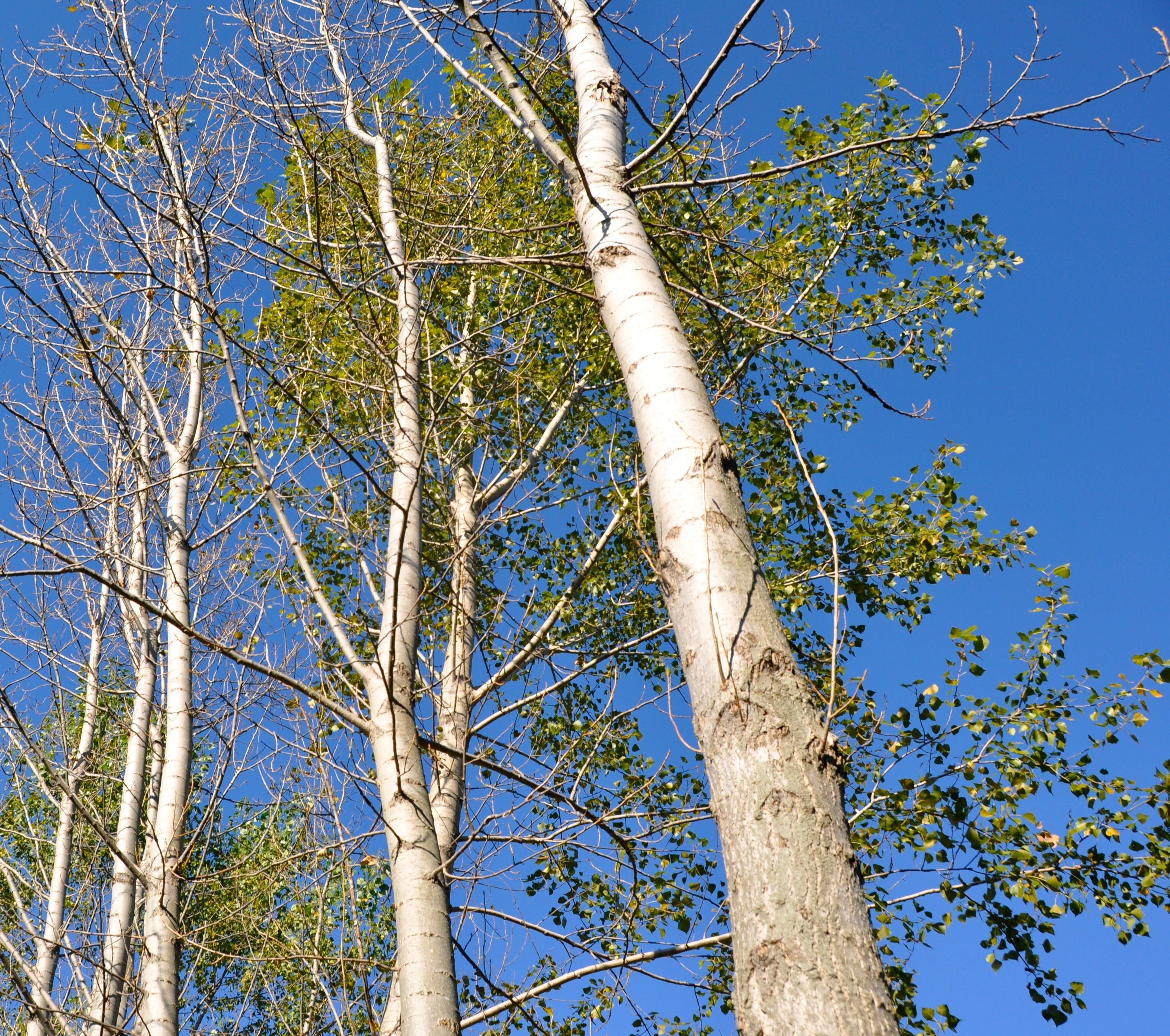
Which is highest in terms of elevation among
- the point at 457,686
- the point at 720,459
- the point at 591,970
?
the point at 457,686

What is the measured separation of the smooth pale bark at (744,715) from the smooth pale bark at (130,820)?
9.79ft

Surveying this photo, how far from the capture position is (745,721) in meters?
1.88

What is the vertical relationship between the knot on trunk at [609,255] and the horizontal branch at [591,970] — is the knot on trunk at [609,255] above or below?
above

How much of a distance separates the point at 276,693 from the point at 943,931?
418cm

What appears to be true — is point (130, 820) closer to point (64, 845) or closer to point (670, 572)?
point (64, 845)

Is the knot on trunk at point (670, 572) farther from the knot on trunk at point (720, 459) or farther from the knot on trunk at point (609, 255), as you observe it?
the knot on trunk at point (609, 255)

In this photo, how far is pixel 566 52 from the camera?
4.05 m

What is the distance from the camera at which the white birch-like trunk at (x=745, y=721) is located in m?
1.54

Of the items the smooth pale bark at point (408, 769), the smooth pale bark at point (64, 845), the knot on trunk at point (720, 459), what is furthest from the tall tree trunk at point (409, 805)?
the smooth pale bark at point (64, 845)

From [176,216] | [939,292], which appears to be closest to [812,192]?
[939,292]

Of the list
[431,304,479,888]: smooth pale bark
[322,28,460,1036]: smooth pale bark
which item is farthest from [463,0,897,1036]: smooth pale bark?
[431,304,479,888]: smooth pale bark

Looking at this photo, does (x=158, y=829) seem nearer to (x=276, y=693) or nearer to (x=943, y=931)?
(x=276, y=693)

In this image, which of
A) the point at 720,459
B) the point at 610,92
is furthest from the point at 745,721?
the point at 610,92

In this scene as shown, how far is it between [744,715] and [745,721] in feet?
0.04
